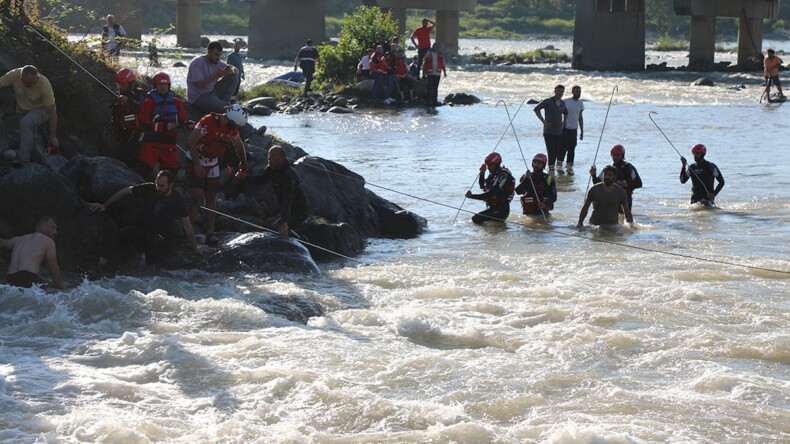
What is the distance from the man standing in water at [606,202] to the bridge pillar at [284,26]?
139ft

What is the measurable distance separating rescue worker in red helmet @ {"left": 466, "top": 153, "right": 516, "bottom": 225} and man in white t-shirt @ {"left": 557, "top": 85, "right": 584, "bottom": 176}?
4185mm

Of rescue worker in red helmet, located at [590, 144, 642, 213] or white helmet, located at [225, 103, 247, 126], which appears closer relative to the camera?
white helmet, located at [225, 103, 247, 126]

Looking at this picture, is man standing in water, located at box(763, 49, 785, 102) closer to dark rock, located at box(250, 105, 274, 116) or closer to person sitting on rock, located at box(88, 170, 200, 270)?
dark rock, located at box(250, 105, 274, 116)

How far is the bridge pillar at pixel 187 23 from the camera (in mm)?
69688

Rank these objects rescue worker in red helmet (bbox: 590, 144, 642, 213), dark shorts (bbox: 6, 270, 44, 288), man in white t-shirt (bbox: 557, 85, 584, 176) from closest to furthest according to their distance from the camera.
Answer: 1. dark shorts (bbox: 6, 270, 44, 288)
2. rescue worker in red helmet (bbox: 590, 144, 642, 213)
3. man in white t-shirt (bbox: 557, 85, 584, 176)

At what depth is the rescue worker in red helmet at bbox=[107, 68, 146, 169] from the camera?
14.1 m

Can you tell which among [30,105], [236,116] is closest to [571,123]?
[236,116]

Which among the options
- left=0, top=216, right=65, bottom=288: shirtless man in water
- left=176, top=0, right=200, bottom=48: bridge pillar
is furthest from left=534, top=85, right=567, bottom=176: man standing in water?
left=176, top=0, right=200, bottom=48: bridge pillar

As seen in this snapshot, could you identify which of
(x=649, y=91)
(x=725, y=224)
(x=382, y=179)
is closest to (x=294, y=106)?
(x=382, y=179)

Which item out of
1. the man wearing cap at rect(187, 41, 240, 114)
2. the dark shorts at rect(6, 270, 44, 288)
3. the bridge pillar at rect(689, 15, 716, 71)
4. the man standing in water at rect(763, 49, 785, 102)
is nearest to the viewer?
the dark shorts at rect(6, 270, 44, 288)

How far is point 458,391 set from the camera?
9367 millimetres

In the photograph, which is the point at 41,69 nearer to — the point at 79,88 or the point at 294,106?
the point at 79,88

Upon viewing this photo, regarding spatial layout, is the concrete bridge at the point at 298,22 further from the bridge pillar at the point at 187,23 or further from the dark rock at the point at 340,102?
the dark rock at the point at 340,102

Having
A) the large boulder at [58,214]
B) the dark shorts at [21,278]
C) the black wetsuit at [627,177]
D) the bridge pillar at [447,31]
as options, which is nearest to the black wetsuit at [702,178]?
the black wetsuit at [627,177]
